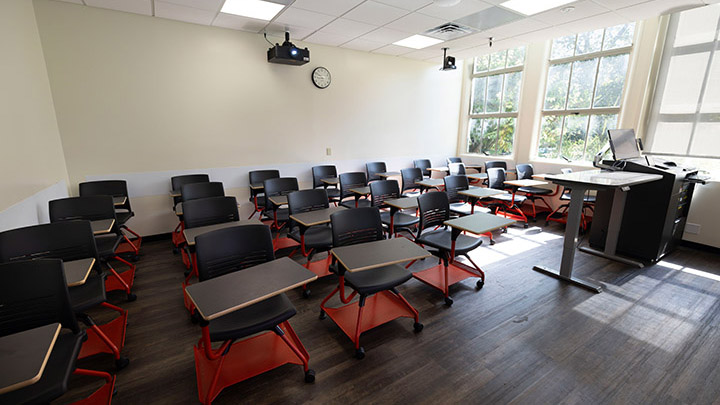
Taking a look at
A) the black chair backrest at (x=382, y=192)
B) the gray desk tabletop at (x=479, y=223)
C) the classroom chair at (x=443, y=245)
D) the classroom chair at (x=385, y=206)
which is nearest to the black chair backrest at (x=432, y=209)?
the classroom chair at (x=443, y=245)

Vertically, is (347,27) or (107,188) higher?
(347,27)

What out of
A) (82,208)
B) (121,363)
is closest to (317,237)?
(121,363)

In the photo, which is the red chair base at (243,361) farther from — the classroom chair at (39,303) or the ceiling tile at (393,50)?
the ceiling tile at (393,50)

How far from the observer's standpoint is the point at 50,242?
2.29m

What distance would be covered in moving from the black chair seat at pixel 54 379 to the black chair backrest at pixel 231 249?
695mm

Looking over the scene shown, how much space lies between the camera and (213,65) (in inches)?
181

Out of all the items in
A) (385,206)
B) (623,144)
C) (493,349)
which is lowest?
(493,349)

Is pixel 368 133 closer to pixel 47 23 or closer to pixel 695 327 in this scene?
pixel 47 23

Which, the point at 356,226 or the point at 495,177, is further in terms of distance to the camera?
the point at 495,177

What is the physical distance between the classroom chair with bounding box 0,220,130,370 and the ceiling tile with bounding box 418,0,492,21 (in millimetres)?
4266

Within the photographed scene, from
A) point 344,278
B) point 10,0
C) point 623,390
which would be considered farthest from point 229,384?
point 10,0

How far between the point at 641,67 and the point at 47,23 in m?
8.01

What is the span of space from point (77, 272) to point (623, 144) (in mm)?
5538

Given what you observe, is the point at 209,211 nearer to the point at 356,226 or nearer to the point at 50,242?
the point at 50,242
